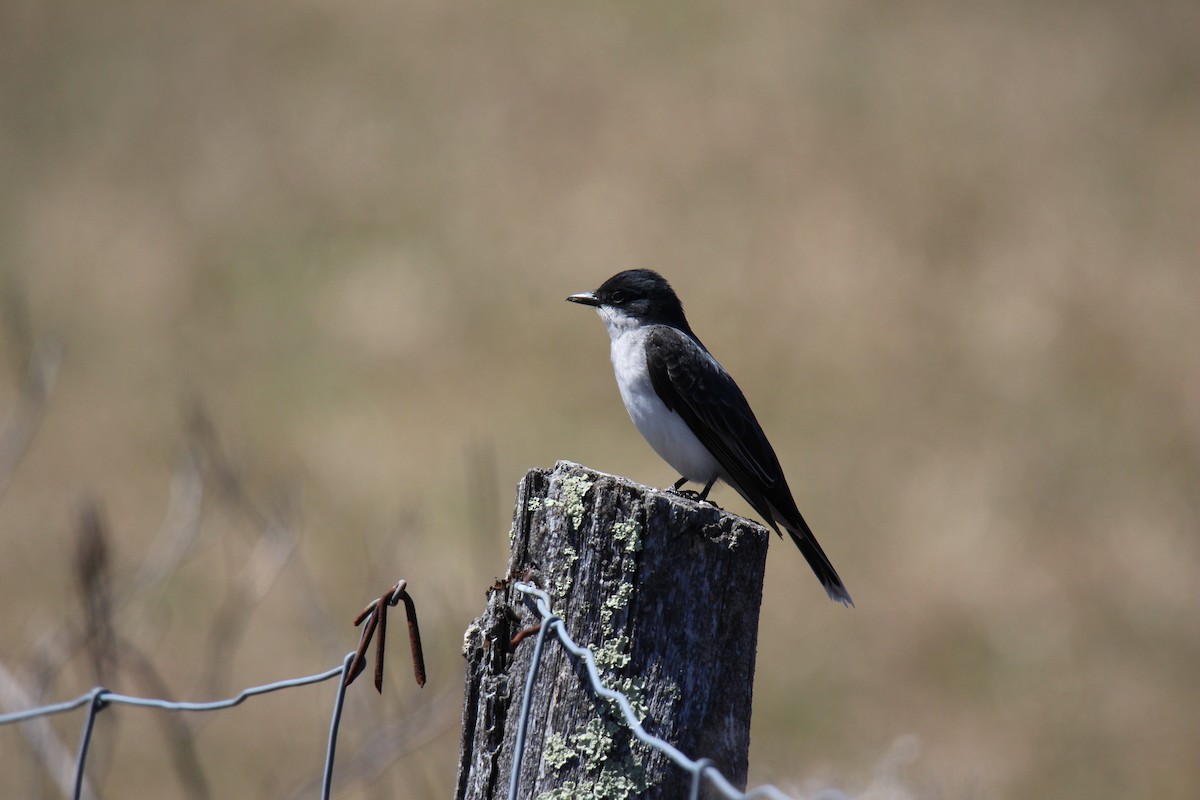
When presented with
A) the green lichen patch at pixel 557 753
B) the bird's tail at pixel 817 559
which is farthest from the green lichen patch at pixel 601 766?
the bird's tail at pixel 817 559

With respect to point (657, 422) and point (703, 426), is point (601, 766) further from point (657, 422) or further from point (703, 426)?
point (657, 422)

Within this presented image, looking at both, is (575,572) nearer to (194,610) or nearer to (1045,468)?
(194,610)

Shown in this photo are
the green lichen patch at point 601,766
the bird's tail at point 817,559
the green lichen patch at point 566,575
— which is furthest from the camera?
the bird's tail at point 817,559

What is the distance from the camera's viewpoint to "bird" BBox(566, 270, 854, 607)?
489 cm

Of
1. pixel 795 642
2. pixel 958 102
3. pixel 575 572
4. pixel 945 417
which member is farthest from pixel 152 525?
pixel 958 102

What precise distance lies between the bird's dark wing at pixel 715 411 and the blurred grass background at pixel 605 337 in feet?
6.84

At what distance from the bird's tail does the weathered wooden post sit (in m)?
2.30

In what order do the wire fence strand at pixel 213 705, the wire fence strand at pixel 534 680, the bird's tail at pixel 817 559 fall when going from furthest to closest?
the bird's tail at pixel 817 559, the wire fence strand at pixel 213 705, the wire fence strand at pixel 534 680

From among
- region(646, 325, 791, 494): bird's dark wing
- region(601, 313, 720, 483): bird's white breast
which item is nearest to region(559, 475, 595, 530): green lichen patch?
region(646, 325, 791, 494): bird's dark wing

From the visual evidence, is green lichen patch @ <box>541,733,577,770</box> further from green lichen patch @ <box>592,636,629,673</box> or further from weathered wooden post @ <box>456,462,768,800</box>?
green lichen patch @ <box>592,636,629,673</box>

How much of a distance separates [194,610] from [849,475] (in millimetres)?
5702

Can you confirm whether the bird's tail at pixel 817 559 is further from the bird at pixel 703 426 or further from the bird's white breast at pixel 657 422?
the bird's white breast at pixel 657 422

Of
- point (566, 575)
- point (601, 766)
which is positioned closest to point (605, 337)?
point (566, 575)

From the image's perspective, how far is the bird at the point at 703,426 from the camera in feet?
16.0
